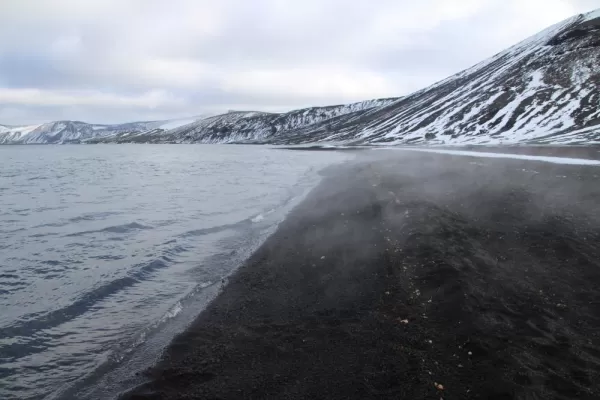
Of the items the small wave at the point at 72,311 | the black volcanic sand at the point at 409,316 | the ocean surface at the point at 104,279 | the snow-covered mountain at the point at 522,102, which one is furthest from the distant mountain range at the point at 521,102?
the small wave at the point at 72,311

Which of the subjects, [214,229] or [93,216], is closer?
[214,229]

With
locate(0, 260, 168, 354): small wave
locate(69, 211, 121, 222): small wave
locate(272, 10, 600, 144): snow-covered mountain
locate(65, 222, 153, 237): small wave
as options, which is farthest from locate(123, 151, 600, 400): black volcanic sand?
locate(272, 10, 600, 144): snow-covered mountain

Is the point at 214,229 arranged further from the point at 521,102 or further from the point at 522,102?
the point at 521,102

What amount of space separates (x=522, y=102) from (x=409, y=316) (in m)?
116

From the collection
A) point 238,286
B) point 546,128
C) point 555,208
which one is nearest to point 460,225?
point 555,208

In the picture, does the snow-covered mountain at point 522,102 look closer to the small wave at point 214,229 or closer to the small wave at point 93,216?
the small wave at point 214,229

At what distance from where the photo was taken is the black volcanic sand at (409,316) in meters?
6.25

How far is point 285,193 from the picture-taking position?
30.2 meters

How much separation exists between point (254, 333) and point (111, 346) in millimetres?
3130

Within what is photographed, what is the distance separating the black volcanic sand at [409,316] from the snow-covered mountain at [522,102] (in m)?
56.5

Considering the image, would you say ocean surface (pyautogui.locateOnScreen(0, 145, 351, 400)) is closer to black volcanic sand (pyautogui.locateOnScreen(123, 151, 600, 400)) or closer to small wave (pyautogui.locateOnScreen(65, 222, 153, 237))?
small wave (pyautogui.locateOnScreen(65, 222, 153, 237))

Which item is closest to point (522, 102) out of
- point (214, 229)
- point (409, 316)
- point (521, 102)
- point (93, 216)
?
point (521, 102)

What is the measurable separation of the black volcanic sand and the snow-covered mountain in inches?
2223

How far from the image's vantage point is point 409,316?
8227mm
